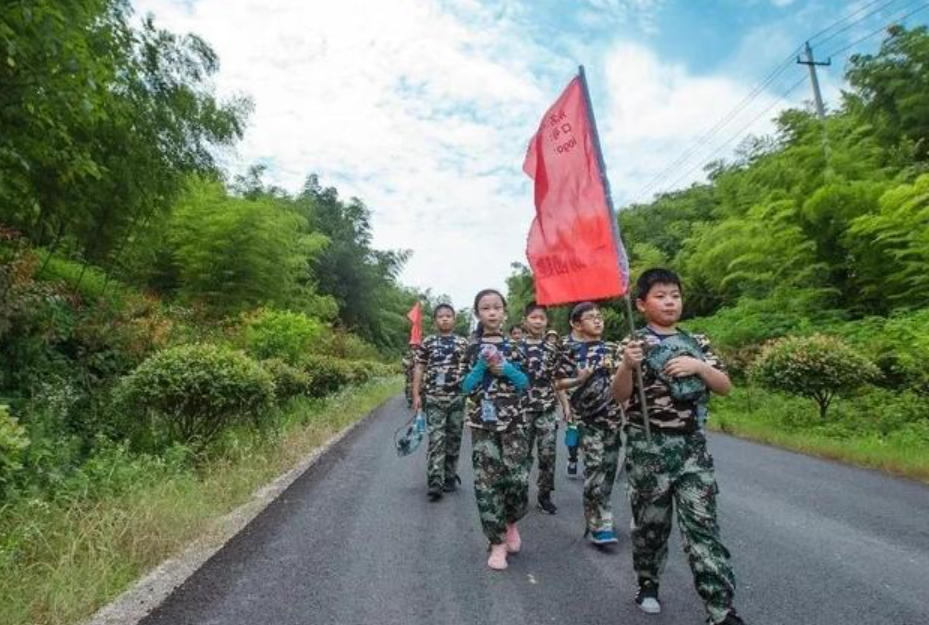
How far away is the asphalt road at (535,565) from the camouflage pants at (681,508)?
0.32 m

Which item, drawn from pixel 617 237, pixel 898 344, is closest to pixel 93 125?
pixel 617 237

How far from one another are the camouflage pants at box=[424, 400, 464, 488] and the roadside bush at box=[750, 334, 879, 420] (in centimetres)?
630

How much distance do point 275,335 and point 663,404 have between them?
1414cm

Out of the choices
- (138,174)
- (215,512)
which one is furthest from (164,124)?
(215,512)

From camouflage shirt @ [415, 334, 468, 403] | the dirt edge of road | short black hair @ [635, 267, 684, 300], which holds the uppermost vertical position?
short black hair @ [635, 267, 684, 300]

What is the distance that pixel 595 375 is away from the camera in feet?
17.2

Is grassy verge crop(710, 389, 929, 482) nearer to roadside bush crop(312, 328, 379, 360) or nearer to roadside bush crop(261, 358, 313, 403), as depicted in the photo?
roadside bush crop(261, 358, 313, 403)

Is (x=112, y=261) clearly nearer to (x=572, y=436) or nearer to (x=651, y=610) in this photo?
(x=572, y=436)

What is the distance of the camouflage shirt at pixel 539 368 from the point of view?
16.4 feet

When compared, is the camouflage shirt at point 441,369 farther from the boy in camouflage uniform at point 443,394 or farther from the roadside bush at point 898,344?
the roadside bush at point 898,344

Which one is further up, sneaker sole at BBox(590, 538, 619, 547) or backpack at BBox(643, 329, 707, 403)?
backpack at BBox(643, 329, 707, 403)

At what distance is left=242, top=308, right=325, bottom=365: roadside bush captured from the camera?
1611cm

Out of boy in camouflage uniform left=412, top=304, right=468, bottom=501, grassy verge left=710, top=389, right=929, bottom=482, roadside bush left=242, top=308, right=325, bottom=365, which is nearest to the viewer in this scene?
boy in camouflage uniform left=412, top=304, right=468, bottom=501

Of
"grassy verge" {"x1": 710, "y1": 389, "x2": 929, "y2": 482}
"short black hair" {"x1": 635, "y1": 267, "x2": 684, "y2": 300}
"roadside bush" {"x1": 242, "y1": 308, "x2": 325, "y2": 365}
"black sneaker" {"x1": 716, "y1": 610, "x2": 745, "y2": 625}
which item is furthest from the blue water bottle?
"roadside bush" {"x1": 242, "y1": 308, "x2": 325, "y2": 365}
